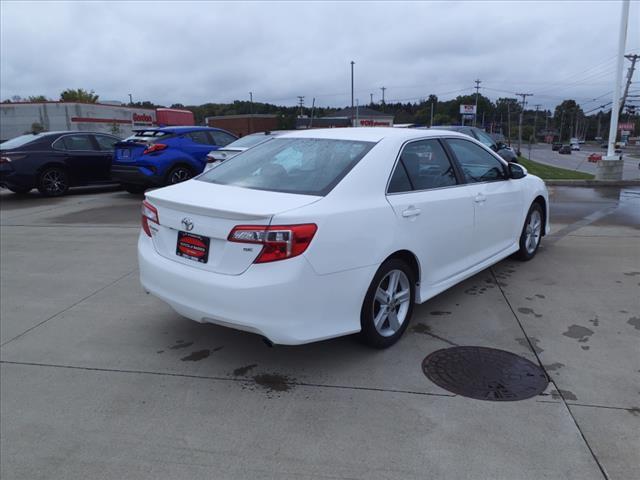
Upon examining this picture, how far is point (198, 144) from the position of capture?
11883mm

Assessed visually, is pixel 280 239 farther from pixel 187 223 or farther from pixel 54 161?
pixel 54 161

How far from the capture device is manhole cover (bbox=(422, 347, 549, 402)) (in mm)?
3305

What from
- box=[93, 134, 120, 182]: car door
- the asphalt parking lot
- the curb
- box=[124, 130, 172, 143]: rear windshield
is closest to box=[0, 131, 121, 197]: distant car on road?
box=[93, 134, 120, 182]: car door

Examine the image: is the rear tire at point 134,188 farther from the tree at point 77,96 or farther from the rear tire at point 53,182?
the tree at point 77,96

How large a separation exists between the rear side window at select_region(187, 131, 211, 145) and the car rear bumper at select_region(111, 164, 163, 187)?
141cm

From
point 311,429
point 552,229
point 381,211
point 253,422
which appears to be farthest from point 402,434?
point 552,229

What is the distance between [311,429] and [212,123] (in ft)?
257

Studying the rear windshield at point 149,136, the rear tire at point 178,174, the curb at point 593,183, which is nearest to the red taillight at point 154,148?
the rear windshield at point 149,136

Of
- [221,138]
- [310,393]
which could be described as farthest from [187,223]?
[221,138]

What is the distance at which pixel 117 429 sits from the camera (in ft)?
9.82

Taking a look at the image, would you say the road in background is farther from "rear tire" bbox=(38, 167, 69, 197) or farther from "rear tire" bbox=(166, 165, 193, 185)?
"rear tire" bbox=(38, 167, 69, 197)

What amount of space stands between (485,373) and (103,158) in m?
11.5

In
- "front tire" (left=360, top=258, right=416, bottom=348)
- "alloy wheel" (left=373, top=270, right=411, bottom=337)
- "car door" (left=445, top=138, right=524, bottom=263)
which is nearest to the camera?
"front tire" (left=360, top=258, right=416, bottom=348)

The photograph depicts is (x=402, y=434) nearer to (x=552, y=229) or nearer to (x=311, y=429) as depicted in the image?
(x=311, y=429)
